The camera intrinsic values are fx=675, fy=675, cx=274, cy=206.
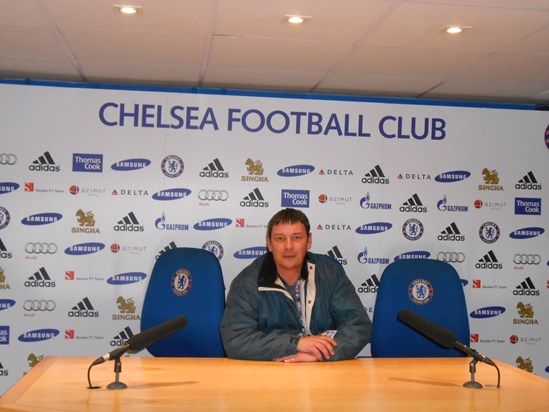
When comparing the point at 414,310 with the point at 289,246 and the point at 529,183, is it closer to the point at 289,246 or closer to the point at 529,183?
the point at 289,246

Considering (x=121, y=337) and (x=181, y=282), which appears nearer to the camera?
(x=181, y=282)

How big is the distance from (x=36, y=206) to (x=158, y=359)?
7.30 feet

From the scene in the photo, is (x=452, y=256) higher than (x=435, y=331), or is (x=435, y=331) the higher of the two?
(x=452, y=256)

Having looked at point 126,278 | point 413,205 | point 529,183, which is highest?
point 529,183

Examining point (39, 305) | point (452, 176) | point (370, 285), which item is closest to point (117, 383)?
point (39, 305)

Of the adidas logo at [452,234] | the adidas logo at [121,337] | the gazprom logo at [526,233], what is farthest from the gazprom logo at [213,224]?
the gazprom logo at [526,233]

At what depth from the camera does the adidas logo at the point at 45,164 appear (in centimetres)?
490

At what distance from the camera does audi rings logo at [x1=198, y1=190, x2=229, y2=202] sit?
5047 millimetres

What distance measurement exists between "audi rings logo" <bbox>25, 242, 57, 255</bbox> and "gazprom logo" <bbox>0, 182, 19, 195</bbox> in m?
0.41

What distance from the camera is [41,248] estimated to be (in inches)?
192

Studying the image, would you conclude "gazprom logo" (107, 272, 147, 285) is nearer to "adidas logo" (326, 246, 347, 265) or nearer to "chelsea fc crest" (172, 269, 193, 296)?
"chelsea fc crest" (172, 269, 193, 296)

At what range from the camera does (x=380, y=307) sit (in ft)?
12.6

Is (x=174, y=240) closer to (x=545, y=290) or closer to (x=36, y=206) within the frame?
(x=36, y=206)

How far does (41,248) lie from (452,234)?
122 inches
